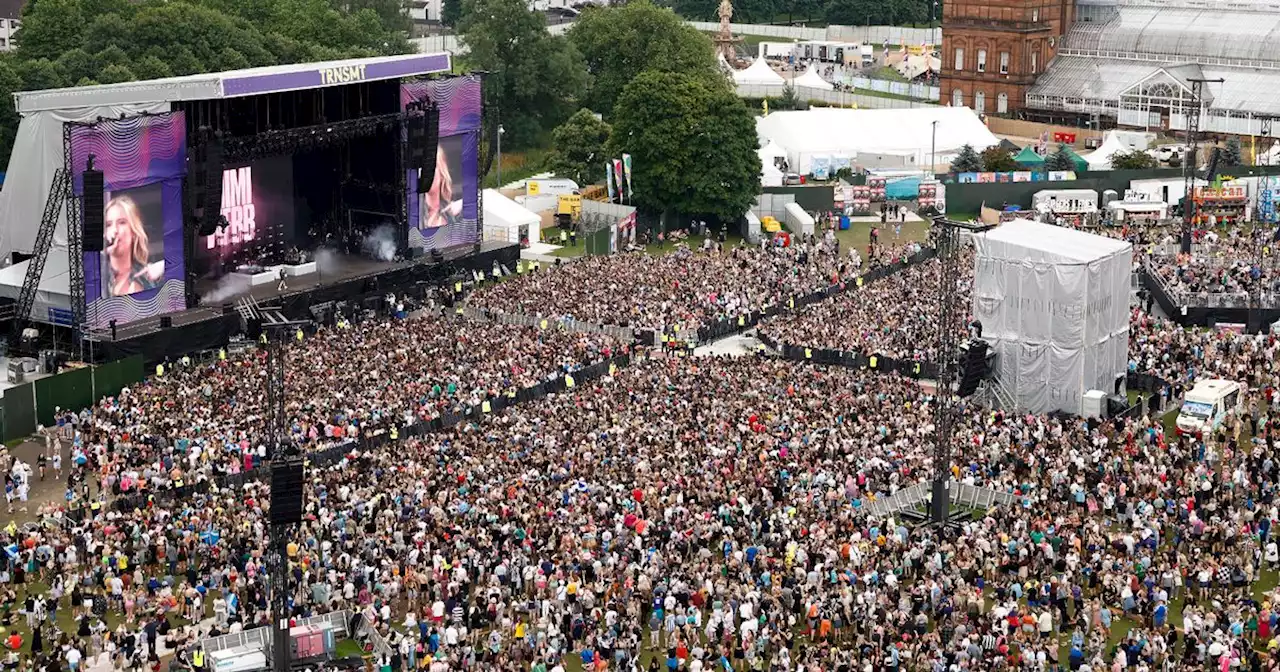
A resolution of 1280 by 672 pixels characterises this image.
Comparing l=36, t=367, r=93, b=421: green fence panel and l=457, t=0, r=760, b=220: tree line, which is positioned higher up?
l=457, t=0, r=760, b=220: tree line

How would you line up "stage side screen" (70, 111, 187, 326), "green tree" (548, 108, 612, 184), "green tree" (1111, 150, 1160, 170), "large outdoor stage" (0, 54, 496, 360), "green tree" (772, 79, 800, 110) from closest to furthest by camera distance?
"stage side screen" (70, 111, 187, 326)
"large outdoor stage" (0, 54, 496, 360)
"green tree" (548, 108, 612, 184)
"green tree" (1111, 150, 1160, 170)
"green tree" (772, 79, 800, 110)

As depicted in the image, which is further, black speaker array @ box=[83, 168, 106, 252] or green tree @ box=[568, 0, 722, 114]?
green tree @ box=[568, 0, 722, 114]

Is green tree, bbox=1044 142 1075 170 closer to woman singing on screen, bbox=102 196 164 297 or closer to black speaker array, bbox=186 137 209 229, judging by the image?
black speaker array, bbox=186 137 209 229

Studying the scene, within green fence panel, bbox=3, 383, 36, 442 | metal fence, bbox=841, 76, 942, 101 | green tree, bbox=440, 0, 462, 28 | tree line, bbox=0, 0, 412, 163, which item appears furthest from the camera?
green tree, bbox=440, 0, 462, 28

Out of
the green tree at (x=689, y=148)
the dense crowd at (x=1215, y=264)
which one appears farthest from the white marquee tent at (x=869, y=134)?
the dense crowd at (x=1215, y=264)

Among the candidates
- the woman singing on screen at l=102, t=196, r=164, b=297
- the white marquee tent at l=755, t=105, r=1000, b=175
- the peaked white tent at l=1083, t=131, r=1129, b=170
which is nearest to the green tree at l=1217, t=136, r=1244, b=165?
the peaked white tent at l=1083, t=131, r=1129, b=170

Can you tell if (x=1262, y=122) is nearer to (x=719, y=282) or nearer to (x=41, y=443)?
(x=719, y=282)

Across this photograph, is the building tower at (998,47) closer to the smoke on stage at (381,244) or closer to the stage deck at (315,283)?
the stage deck at (315,283)

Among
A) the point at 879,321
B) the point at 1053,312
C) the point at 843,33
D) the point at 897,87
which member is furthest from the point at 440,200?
the point at 843,33
